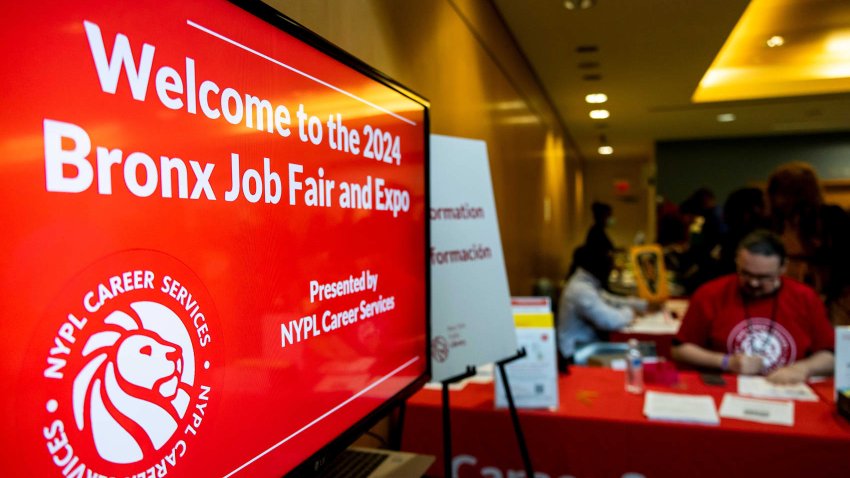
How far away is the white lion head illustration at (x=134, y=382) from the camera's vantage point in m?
0.63

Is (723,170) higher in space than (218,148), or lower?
higher

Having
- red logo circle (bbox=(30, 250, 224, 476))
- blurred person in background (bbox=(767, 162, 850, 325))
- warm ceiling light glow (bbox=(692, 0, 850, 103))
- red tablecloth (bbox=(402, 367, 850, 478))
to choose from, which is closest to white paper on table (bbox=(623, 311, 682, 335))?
blurred person in background (bbox=(767, 162, 850, 325))

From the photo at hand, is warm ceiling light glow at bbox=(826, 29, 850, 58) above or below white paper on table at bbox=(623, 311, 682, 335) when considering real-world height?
above

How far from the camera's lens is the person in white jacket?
139 inches

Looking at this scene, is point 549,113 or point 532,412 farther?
point 549,113

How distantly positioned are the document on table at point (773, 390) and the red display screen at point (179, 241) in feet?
5.31

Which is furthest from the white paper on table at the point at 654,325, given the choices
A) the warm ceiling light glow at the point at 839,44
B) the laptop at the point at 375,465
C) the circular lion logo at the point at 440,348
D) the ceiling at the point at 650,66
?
the warm ceiling light glow at the point at 839,44

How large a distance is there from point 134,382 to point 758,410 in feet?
6.44

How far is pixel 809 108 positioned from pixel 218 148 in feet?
26.1

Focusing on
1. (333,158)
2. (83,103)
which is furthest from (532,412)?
(83,103)

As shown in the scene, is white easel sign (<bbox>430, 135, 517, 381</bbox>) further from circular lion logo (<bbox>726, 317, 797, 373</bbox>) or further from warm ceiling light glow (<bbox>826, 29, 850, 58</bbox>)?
warm ceiling light glow (<bbox>826, 29, 850, 58</bbox>)

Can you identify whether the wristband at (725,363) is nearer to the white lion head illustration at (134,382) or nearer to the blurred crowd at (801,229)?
the blurred crowd at (801,229)

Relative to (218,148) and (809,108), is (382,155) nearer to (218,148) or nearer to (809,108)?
(218,148)

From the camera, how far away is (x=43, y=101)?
0.58m
